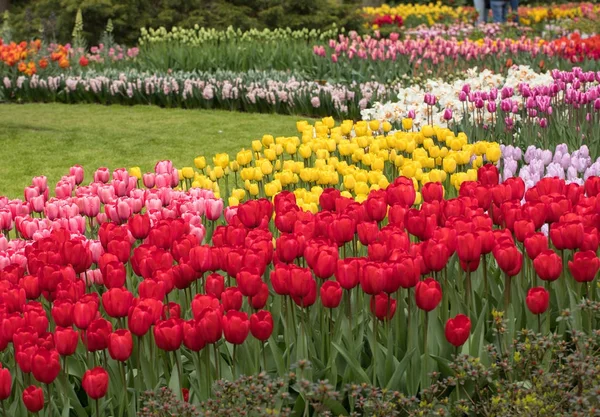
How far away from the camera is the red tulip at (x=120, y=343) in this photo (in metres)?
2.81

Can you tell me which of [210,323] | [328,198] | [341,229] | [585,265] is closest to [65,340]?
[210,323]

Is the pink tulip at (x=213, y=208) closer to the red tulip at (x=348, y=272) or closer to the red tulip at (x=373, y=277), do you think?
the red tulip at (x=348, y=272)

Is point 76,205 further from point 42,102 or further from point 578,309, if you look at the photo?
point 42,102

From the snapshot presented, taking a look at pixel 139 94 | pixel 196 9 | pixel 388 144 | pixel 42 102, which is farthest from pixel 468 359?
pixel 196 9

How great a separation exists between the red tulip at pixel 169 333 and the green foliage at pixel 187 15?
14.3m

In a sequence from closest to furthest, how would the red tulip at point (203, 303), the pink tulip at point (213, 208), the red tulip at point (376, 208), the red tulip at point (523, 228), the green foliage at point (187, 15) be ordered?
the red tulip at point (203, 303)
the red tulip at point (523, 228)
the red tulip at point (376, 208)
the pink tulip at point (213, 208)
the green foliage at point (187, 15)

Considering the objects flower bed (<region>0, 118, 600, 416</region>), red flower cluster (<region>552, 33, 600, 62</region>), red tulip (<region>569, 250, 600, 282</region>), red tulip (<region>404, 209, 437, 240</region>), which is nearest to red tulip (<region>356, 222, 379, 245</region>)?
flower bed (<region>0, 118, 600, 416</region>)

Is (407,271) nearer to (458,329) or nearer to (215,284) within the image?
(458,329)

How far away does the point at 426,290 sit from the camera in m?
2.93

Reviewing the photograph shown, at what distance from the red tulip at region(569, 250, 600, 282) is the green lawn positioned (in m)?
5.92

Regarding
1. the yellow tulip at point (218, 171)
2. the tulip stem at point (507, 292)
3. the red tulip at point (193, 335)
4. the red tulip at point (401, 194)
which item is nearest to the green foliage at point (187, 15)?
the yellow tulip at point (218, 171)

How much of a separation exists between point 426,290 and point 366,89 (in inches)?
323

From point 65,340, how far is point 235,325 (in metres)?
0.53

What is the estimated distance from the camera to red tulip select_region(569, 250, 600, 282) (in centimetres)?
310
